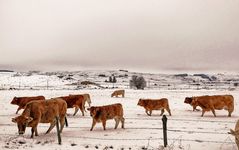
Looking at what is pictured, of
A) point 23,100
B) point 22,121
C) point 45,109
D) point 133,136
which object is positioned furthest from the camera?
point 23,100

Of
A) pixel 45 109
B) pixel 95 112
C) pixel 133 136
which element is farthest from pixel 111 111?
pixel 45 109

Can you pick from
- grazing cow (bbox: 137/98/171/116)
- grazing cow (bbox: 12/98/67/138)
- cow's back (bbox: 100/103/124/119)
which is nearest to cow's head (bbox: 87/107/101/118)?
cow's back (bbox: 100/103/124/119)

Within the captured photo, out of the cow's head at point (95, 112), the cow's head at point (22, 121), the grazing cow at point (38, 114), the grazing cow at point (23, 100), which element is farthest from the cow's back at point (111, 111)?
the grazing cow at point (23, 100)

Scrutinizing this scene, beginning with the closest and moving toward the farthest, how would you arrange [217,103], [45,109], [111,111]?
[45,109], [111,111], [217,103]

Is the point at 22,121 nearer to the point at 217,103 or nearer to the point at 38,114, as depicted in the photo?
the point at 38,114

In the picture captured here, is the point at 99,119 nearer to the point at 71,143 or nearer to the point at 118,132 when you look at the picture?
the point at 118,132

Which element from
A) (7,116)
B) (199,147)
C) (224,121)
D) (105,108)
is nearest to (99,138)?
(105,108)

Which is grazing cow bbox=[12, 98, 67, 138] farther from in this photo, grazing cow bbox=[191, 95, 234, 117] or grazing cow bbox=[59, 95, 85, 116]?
grazing cow bbox=[191, 95, 234, 117]

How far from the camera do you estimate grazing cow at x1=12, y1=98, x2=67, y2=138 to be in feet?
47.1

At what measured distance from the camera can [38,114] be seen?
580 inches

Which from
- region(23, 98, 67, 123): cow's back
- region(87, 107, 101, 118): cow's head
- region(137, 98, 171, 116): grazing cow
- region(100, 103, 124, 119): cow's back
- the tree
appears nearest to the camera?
region(23, 98, 67, 123): cow's back

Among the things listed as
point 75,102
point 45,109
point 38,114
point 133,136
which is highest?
point 45,109

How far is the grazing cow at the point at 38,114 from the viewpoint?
14.4 meters

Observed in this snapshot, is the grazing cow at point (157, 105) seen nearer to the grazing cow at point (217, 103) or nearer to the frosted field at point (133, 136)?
the grazing cow at point (217, 103)
